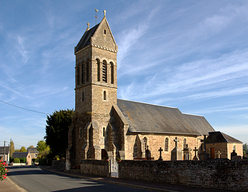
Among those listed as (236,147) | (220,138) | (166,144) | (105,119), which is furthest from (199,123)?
(105,119)

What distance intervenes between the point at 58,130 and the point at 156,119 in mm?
16610

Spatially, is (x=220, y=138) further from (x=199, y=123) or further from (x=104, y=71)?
(x=104, y=71)

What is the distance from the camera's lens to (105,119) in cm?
2662

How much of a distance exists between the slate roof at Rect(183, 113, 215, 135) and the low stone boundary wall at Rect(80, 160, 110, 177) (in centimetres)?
2049

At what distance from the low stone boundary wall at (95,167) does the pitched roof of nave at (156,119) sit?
6.12 metres

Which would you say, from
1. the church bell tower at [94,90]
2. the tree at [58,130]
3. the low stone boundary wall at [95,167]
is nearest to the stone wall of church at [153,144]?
the church bell tower at [94,90]

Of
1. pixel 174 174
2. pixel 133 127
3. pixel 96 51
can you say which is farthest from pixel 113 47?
pixel 174 174

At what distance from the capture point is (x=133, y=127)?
26609mm

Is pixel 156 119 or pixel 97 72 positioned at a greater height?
pixel 97 72

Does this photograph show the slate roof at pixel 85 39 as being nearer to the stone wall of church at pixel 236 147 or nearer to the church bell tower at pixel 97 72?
the church bell tower at pixel 97 72

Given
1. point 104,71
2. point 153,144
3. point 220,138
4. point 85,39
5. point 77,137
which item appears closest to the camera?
point 77,137

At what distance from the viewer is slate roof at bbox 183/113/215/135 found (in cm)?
3805

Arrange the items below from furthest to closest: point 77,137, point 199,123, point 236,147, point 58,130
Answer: point 199,123 < point 58,130 < point 236,147 < point 77,137

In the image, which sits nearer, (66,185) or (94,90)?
(66,185)
